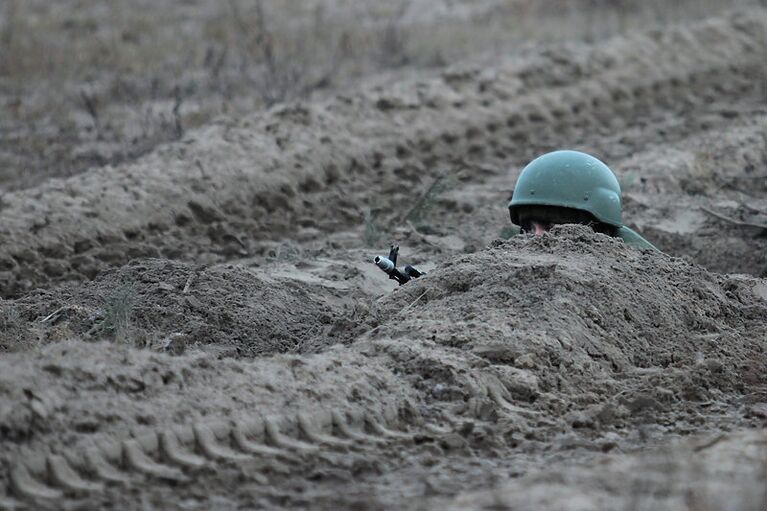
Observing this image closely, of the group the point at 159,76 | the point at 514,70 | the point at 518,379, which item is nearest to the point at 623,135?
the point at 514,70

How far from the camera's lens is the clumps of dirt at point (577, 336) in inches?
212

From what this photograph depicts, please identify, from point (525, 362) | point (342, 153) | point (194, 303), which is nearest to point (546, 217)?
point (525, 362)

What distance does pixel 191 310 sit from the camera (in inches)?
255

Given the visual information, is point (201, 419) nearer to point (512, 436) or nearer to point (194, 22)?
point (512, 436)

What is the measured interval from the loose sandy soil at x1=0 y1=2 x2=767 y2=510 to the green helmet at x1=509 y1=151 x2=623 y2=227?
53cm

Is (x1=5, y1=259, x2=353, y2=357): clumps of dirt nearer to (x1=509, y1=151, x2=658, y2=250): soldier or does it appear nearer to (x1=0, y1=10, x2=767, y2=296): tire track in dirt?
(x1=509, y1=151, x2=658, y2=250): soldier

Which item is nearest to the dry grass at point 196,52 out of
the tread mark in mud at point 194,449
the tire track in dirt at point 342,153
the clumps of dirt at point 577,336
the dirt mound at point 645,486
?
the tire track in dirt at point 342,153

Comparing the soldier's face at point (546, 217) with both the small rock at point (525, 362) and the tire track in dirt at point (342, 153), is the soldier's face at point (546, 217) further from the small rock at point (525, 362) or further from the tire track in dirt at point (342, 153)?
the tire track in dirt at point (342, 153)

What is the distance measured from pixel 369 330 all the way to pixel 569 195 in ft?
5.93

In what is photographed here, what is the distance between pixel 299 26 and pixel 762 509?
1482cm

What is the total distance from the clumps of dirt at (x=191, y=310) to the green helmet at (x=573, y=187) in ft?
3.87

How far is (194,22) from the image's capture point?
58.6ft

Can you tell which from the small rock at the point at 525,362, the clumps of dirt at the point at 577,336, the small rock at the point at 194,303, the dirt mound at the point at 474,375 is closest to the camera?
the dirt mound at the point at 474,375

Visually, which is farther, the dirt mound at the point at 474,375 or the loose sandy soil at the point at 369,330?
the dirt mound at the point at 474,375
